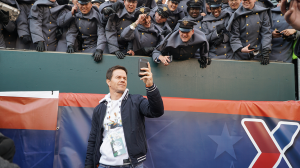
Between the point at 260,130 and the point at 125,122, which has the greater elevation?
the point at 125,122

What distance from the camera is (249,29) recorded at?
521 centimetres

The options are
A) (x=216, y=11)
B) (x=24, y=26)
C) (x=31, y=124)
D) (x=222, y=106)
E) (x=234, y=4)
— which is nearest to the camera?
(x=31, y=124)

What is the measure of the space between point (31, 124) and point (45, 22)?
8.62ft

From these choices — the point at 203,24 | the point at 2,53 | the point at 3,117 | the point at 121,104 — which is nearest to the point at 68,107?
the point at 3,117

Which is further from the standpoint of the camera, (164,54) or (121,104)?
(164,54)

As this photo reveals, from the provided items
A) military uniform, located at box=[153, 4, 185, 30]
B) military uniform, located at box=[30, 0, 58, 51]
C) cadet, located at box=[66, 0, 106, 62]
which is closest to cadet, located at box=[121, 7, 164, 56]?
cadet, located at box=[66, 0, 106, 62]

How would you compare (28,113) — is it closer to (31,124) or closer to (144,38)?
(31,124)

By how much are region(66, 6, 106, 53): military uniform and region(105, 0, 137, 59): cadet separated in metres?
0.18

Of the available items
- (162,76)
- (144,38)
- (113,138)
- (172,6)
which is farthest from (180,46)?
(113,138)

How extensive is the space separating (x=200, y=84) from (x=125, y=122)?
8.08 feet

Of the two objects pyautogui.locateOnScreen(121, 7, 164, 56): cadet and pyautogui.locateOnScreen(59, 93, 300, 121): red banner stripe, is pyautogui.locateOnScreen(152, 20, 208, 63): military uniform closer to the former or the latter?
pyautogui.locateOnScreen(121, 7, 164, 56): cadet

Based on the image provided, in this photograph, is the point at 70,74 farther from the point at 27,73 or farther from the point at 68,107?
the point at 68,107

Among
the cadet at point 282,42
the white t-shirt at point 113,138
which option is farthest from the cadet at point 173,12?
the white t-shirt at point 113,138

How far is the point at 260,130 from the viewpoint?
354 centimetres
